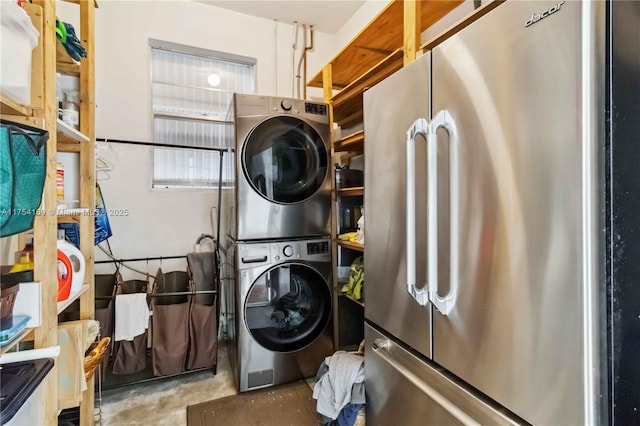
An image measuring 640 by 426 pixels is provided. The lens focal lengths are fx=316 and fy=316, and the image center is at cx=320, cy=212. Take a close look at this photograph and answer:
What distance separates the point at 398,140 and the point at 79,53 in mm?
1574

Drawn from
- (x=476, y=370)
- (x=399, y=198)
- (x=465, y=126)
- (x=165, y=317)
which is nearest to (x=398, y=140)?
(x=399, y=198)

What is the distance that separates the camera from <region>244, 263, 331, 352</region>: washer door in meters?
2.11

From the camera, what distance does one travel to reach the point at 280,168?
219 centimetres

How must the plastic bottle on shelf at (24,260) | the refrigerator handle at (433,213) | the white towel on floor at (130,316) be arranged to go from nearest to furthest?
the refrigerator handle at (433,213) → the plastic bottle on shelf at (24,260) → the white towel on floor at (130,316)

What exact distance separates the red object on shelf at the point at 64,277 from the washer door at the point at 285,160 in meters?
1.03

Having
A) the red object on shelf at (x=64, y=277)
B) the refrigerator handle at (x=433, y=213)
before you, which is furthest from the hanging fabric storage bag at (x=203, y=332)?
the refrigerator handle at (x=433, y=213)

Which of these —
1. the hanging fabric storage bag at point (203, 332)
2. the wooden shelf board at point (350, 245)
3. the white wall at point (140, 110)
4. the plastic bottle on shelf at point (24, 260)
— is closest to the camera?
the plastic bottle on shelf at point (24, 260)

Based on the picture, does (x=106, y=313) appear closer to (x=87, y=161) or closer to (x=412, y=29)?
(x=87, y=161)

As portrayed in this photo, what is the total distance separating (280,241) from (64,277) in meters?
1.14

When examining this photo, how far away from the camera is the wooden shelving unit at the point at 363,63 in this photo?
1.54 m

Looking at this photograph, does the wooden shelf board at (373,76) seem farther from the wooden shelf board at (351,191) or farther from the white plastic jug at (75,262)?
the white plastic jug at (75,262)

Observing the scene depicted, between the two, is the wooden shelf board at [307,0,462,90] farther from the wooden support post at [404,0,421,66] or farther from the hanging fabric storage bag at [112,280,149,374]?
the hanging fabric storage bag at [112,280,149,374]

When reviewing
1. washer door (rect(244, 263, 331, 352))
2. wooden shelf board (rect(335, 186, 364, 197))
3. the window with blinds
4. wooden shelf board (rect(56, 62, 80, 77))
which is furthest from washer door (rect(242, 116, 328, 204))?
wooden shelf board (rect(56, 62, 80, 77))

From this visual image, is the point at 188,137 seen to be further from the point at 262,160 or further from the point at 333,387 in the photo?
the point at 333,387
